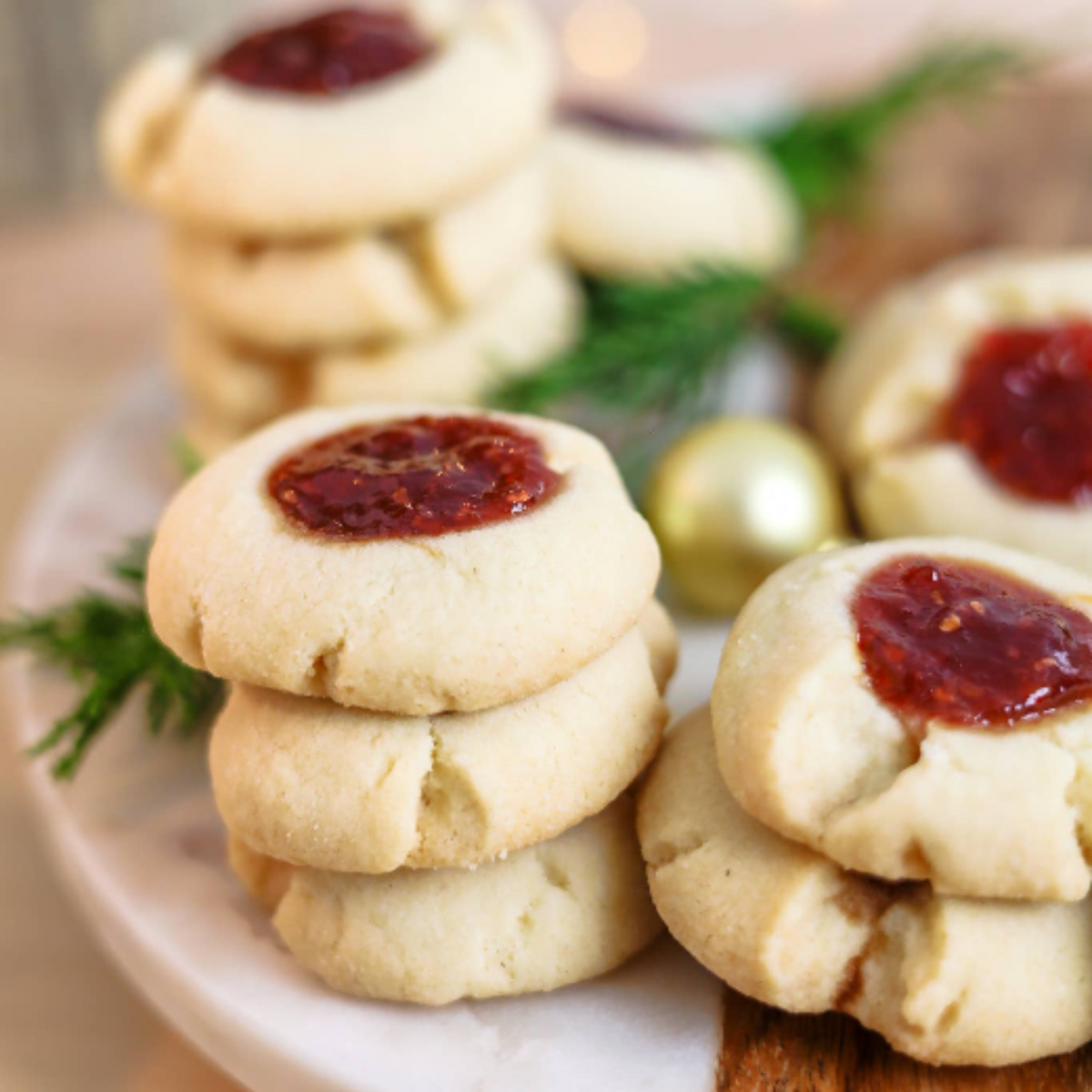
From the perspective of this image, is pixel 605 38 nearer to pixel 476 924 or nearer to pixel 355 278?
pixel 355 278

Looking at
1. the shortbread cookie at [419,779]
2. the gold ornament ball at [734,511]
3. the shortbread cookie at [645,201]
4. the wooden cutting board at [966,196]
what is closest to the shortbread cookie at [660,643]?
the shortbread cookie at [419,779]

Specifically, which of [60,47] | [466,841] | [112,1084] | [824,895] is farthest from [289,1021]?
[60,47]

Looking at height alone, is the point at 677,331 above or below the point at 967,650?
below

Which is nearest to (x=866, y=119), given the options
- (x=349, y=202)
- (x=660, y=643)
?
(x=349, y=202)

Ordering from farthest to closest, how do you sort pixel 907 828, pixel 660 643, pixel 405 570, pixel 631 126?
pixel 631 126 < pixel 660 643 < pixel 405 570 < pixel 907 828

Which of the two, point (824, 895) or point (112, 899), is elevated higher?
point (824, 895)

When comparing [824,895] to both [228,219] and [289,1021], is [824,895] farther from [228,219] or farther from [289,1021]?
[228,219]

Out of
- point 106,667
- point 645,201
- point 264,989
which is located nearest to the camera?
point 264,989

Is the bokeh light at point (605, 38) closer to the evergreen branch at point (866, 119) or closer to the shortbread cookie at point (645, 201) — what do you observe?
the evergreen branch at point (866, 119)
